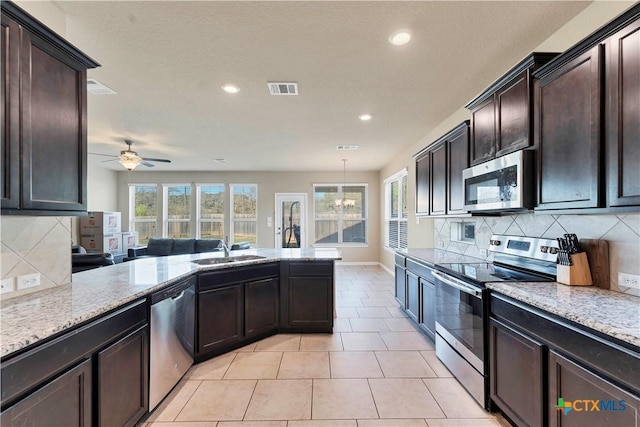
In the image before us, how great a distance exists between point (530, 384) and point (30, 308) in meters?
2.75

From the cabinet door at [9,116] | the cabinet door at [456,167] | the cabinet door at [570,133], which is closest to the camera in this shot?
the cabinet door at [9,116]

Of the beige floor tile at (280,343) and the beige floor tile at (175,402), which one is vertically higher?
the beige floor tile at (175,402)

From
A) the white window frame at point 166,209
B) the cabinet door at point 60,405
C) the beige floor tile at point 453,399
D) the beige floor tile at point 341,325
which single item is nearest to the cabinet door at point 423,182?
the beige floor tile at point 341,325

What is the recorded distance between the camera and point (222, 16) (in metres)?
1.94

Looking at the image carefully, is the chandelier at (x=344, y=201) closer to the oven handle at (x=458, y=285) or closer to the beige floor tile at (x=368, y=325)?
the beige floor tile at (x=368, y=325)

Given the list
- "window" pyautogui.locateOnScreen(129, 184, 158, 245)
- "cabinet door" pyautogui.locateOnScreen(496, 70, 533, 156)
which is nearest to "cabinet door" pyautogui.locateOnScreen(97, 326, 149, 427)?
"cabinet door" pyautogui.locateOnScreen(496, 70, 533, 156)

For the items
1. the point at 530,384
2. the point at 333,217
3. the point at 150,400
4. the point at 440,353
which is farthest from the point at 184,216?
the point at 530,384

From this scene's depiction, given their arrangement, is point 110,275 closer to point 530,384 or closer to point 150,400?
point 150,400

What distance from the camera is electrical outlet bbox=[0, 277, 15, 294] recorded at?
63.1 inches

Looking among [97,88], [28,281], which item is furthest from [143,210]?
[28,281]

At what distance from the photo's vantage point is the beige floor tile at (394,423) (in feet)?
6.23

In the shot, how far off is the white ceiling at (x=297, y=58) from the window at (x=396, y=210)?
82.4 inches

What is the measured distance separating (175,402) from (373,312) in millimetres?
2735

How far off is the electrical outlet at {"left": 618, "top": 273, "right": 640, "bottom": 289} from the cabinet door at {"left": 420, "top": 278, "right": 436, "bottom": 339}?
141cm
